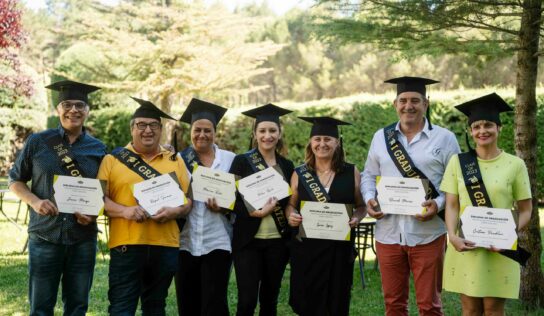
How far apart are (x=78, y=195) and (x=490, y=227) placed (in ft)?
9.61

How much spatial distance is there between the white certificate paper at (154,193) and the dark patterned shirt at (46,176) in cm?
43

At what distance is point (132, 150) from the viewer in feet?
14.3

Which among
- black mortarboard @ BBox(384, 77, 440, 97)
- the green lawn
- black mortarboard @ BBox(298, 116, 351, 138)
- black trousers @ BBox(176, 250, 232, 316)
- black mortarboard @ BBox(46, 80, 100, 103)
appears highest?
black mortarboard @ BBox(384, 77, 440, 97)

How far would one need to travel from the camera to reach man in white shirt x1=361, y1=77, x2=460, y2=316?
427 centimetres

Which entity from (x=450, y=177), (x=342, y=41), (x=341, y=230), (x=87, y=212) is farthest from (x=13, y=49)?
(x=450, y=177)

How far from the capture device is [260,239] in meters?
4.53

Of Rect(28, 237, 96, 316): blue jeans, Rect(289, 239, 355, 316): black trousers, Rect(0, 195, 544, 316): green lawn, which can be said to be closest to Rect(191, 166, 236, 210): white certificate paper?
Rect(289, 239, 355, 316): black trousers

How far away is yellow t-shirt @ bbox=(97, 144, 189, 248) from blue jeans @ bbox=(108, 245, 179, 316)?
56 mm

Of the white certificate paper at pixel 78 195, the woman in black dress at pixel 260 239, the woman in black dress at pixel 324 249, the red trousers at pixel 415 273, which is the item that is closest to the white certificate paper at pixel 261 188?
the woman in black dress at pixel 260 239

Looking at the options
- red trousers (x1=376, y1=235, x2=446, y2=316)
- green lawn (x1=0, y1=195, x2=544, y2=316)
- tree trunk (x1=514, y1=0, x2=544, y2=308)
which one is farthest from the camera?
green lawn (x1=0, y1=195, x2=544, y2=316)

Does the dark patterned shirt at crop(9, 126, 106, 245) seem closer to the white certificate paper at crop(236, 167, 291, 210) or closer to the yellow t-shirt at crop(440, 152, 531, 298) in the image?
the white certificate paper at crop(236, 167, 291, 210)

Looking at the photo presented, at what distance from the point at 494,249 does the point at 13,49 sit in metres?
9.62

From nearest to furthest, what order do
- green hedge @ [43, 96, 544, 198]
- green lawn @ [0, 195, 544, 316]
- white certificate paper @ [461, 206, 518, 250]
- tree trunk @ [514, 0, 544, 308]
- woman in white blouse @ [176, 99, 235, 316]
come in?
white certificate paper @ [461, 206, 518, 250]
woman in white blouse @ [176, 99, 235, 316]
tree trunk @ [514, 0, 544, 308]
green lawn @ [0, 195, 544, 316]
green hedge @ [43, 96, 544, 198]

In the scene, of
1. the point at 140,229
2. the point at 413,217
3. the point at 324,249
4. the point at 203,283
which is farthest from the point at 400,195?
the point at 140,229
